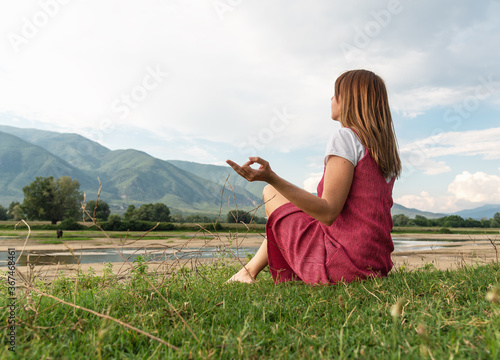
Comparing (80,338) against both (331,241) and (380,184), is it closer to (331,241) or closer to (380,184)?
(331,241)

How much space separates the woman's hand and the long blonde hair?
85 cm

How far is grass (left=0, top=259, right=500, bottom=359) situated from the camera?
54.1 inches

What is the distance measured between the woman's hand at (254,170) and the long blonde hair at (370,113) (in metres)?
0.85

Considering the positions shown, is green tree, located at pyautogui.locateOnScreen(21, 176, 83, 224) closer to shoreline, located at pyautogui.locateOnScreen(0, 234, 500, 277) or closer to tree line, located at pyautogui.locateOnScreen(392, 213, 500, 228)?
shoreline, located at pyautogui.locateOnScreen(0, 234, 500, 277)

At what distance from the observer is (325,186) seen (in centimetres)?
230

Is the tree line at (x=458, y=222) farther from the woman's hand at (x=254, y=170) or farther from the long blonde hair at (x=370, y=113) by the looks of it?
the woman's hand at (x=254, y=170)

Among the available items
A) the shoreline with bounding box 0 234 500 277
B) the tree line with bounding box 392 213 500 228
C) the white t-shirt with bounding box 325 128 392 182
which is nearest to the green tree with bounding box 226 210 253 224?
the shoreline with bounding box 0 234 500 277

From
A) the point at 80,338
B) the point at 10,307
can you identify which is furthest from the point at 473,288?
the point at 10,307

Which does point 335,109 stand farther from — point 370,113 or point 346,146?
point 346,146

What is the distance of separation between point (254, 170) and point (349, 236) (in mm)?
971

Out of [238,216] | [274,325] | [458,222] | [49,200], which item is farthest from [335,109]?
[49,200]

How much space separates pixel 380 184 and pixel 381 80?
34.3 inches

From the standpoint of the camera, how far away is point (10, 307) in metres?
1.86

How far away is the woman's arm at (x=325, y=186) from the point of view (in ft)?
6.79
